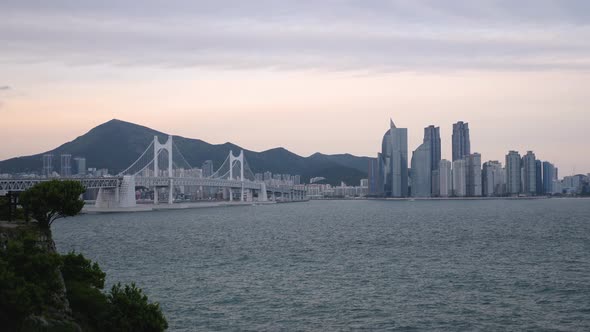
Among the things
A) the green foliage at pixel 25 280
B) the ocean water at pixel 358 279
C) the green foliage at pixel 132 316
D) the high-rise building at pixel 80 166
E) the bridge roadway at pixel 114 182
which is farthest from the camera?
the high-rise building at pixel 80 166

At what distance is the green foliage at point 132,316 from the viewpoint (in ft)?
50.2

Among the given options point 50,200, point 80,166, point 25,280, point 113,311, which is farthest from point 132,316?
point 80,166

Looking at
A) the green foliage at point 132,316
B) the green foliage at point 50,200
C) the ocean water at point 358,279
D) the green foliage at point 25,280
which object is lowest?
the ocean water at point 358,279

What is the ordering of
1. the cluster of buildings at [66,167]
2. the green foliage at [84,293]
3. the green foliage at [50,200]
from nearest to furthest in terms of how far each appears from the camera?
the green foliage at [84,293], the green foliage at [50,200], the cluster of buildings at [66,167]

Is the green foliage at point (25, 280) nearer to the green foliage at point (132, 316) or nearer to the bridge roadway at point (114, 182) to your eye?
the green foliage at point (132, 316)

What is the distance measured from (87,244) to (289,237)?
13204mm

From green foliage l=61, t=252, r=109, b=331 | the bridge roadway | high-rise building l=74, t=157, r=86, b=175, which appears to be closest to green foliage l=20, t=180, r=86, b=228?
green foliage l=61, t=252, r=109, b=331

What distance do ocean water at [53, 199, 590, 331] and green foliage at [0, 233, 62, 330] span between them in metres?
4.61

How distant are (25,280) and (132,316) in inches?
101

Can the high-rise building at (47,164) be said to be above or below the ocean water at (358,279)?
above

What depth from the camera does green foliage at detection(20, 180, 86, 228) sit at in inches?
675

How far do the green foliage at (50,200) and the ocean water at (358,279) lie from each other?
13.7 ft

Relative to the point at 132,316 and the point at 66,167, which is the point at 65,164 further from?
the point at 132,316

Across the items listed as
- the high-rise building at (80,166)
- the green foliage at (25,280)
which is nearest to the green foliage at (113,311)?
the green foliage at (25,280)
